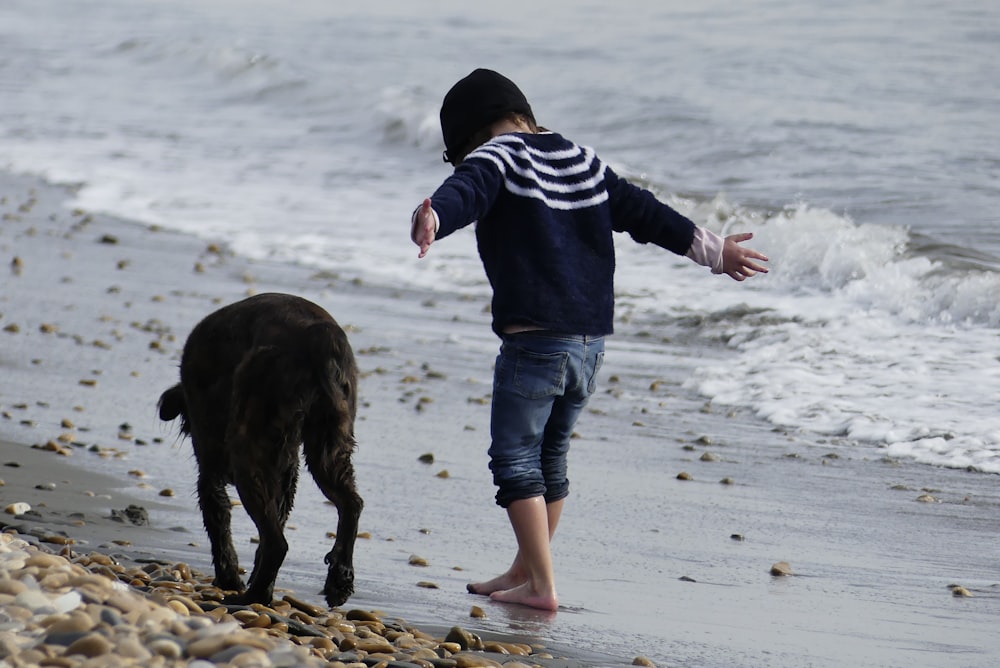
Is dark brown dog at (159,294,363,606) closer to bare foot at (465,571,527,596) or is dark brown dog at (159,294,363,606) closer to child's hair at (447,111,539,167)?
bare foot at (465,571,527,596)

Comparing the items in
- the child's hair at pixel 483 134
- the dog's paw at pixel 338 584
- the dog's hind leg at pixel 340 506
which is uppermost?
the child's hair at pixel 483 134

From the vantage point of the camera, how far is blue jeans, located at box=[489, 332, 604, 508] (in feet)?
14.6

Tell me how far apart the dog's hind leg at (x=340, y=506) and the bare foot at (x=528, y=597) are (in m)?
0.66

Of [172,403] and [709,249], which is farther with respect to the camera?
[709,249]

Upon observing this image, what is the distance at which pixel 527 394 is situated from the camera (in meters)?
4.44

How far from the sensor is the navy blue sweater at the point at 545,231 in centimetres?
441

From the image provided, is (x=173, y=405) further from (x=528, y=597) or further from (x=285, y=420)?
(x=528, y=597)

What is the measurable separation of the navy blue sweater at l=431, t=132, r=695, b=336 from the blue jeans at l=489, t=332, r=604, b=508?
0.07 meters

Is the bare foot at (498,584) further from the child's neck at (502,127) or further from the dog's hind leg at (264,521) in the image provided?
the child's neck at (502,127)

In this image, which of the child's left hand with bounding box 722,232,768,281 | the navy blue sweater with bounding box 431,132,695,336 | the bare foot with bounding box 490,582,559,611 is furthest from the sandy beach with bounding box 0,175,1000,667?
Answer: the child's left hand with bounding box 722,232,768,281

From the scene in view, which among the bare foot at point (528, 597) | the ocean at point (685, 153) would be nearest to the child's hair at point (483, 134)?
the bare foot at point (528, 597)

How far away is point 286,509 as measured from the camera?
4.20 meters

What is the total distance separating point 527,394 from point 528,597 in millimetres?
665

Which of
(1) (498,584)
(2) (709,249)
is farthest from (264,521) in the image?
(2) (709,249)
